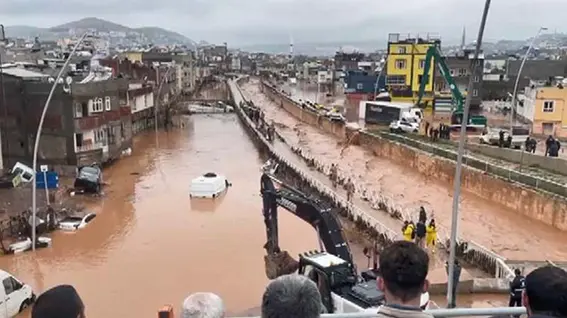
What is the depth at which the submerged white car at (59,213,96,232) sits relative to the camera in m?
22.0

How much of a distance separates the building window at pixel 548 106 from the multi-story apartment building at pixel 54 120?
30.3 metres

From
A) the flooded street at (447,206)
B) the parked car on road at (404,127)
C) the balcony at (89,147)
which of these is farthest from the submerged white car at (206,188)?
the parked car on road at (404,127)

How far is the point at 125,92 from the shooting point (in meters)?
39.7

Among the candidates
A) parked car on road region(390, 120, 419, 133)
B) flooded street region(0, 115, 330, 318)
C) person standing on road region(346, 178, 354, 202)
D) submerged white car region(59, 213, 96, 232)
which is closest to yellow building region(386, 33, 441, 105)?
parked car on road region(390, 120, 419, 133)

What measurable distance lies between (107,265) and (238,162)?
66.2 feet

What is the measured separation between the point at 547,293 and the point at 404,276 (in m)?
0.79

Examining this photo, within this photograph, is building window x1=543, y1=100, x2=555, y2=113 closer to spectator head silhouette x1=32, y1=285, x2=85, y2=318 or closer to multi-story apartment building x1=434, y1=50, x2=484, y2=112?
multi-story apartment building x1=434, y1=50, x2=484, y2=112

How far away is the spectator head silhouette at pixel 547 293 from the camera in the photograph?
321 cm

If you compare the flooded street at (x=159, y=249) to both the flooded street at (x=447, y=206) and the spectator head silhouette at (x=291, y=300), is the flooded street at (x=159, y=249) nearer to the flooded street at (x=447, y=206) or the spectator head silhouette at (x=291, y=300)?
the flooded street at (x=447, y=206)

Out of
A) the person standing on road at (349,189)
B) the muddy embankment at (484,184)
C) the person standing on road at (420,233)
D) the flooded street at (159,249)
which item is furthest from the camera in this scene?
the person standing on road at (349,189)

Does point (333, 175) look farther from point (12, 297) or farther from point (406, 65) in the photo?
point (406, 65)

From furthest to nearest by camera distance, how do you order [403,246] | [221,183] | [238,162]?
[238,162], [221,183], [403,246]

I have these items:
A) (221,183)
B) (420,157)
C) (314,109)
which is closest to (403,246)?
(221,183)

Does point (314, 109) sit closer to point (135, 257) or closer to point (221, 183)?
point (221, 183)
